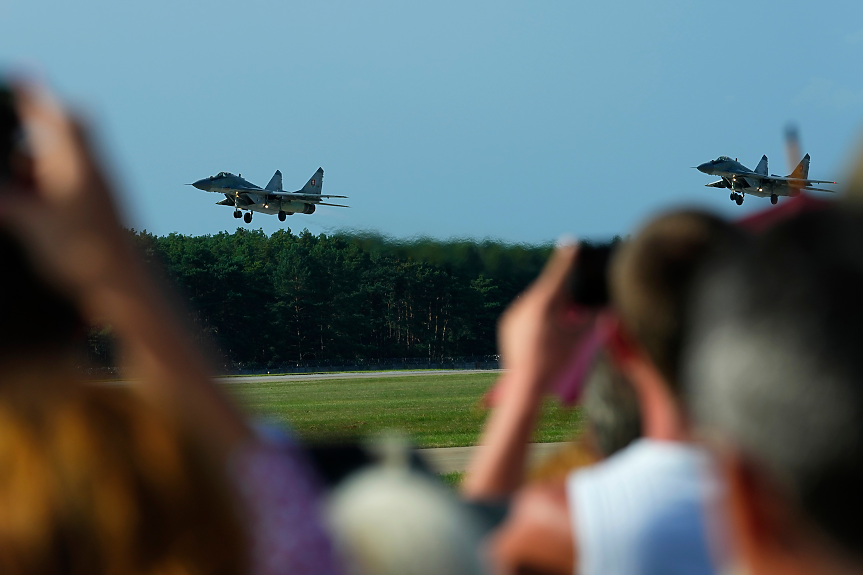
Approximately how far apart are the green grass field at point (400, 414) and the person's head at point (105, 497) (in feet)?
37.4

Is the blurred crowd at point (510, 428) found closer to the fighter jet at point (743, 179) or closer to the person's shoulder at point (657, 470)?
the person's shoulder at point (657, 470)

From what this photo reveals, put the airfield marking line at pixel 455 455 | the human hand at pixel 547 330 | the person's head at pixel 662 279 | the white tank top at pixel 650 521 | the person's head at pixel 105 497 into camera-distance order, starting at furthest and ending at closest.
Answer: the airfield marking line at pixel 455 455, the human hand at pixel 547 330, the white tank top at pixel 650 521, the person's head at pixel 662 279, the person's head at pixel 105 497

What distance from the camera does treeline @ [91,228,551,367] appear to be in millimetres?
92875

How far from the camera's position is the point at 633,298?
1.79 m

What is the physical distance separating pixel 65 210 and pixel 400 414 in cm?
2465

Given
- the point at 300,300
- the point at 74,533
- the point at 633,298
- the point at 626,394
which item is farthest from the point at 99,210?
the point at 300,300

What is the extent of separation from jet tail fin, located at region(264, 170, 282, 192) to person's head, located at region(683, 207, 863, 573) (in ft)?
214

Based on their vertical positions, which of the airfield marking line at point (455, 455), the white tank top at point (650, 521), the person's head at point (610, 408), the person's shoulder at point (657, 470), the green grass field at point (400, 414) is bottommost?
the green grass field at point (400, 414)

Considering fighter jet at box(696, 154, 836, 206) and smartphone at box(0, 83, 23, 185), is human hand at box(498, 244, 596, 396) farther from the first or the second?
fighter jet at box(696, 154, 836, 206)

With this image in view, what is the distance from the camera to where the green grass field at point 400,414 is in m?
18.8

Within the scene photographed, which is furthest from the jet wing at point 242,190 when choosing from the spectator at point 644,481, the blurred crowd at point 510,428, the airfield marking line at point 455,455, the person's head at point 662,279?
the person's head at point 662,279

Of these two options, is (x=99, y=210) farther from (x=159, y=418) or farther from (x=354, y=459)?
(x=354, y=459)

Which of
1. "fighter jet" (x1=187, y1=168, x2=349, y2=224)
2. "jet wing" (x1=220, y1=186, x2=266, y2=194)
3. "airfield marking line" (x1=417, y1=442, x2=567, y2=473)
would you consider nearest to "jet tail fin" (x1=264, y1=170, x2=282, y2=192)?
"fighter jet" (x1=187, y1=168, x2=349, y2=224)

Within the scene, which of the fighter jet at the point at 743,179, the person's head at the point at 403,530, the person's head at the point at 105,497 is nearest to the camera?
the person's head at the point at 105,497
